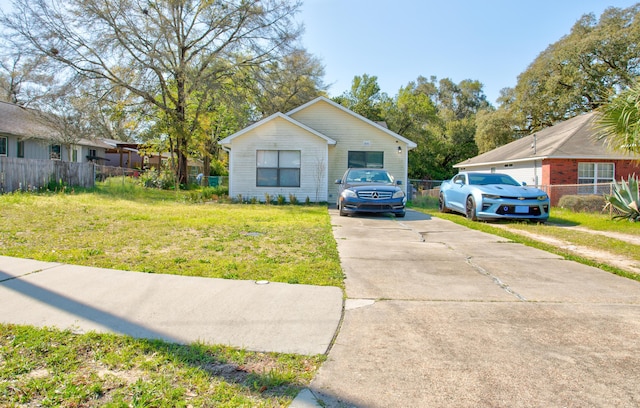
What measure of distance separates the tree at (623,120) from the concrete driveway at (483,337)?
3.78m

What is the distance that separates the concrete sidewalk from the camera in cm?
321

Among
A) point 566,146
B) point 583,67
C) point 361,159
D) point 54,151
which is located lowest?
point 361,159

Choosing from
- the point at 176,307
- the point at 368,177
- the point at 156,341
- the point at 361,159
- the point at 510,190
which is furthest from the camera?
the point at 361,159

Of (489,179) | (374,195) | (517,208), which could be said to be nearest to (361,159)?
(489,179)

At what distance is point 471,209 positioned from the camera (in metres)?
11.7

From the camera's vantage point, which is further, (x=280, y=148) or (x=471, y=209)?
(x=280, y=148)

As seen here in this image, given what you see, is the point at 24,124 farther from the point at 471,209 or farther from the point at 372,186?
the point at 471,209

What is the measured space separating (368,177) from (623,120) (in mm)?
6791

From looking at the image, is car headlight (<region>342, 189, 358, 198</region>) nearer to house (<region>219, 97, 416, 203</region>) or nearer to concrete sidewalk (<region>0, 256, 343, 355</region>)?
house (<region>219, 97, 416, 203</region>)

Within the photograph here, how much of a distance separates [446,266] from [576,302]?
1782 mm

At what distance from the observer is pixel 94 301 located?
12.8ft

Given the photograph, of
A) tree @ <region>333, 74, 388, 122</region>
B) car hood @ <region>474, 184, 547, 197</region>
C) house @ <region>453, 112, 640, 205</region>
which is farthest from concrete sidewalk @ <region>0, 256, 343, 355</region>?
tree @ <region>333, 74, 388, 122</region>

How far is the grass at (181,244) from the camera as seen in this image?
5.19 meters

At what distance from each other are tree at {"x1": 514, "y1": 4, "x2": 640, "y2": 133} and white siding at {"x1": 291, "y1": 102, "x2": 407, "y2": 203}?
63.7 feet
